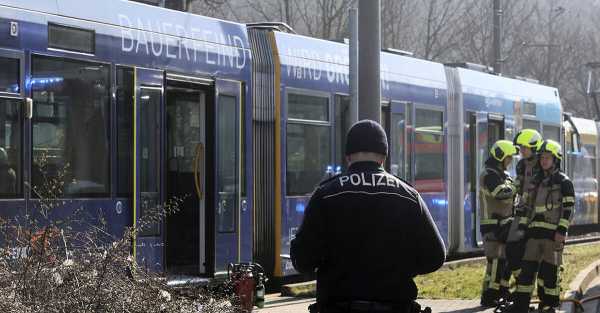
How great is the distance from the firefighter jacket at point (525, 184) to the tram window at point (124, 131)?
173 inches

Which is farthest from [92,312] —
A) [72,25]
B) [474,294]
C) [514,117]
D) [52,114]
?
[514,117]

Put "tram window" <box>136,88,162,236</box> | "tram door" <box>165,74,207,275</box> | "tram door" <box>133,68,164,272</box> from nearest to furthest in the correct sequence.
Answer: "tram door" <box>133,68,164,272</box> → "tram window" <box>136,88,162,236</box> → "tram door" <box>165,74,207,275</box>

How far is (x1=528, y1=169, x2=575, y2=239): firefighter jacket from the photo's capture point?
1171 cm

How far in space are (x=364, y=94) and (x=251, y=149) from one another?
5.97ft

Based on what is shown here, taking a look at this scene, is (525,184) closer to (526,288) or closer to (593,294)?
(526,288)

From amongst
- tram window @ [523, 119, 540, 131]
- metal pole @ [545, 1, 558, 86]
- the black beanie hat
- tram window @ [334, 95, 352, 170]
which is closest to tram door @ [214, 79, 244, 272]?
tram window @ [334, 95, 352, 170]

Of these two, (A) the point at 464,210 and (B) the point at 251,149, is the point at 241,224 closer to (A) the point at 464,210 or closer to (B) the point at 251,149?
(B) the point at 251,149

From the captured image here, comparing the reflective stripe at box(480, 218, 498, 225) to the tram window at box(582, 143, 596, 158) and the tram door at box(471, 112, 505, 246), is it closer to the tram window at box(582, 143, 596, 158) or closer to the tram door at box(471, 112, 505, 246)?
the tram door at box(471, 112, 505, 246)

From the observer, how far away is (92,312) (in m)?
6.99

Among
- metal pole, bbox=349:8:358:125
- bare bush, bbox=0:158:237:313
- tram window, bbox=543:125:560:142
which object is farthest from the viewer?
tram window, bbox=543:125:560:142

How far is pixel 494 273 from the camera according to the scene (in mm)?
12438

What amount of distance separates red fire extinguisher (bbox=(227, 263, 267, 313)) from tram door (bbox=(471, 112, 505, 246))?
29.0 feet

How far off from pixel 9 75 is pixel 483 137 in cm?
1159

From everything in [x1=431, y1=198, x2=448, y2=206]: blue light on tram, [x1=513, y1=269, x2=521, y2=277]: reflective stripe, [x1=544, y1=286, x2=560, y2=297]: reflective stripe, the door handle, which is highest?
the door handle
